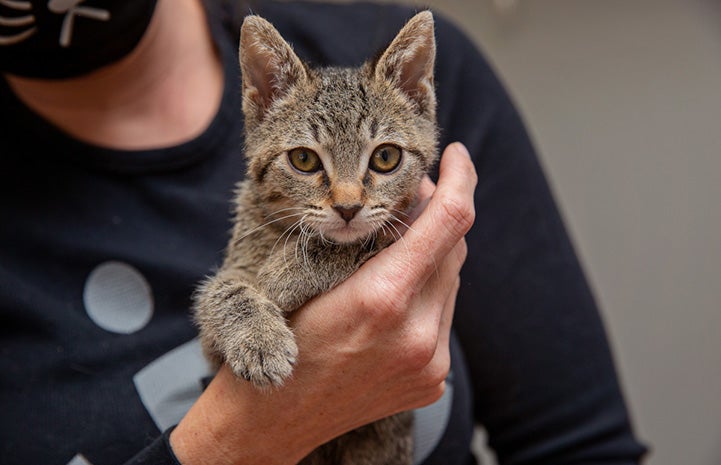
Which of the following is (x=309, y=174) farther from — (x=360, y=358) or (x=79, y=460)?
(x=79, y=460)

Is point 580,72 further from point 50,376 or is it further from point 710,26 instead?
point 50,376

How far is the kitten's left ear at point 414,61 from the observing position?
3.55 ft

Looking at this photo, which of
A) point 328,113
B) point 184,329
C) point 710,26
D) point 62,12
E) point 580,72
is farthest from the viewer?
point 580,72

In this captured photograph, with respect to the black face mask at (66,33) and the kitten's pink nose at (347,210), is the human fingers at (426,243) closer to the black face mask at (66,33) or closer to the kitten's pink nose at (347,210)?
the kitten's pink nose at (347,210)

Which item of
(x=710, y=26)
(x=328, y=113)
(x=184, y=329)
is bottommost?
(x=184, y=329)

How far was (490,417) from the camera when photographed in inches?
70.1

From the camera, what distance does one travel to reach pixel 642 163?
272 centimetres

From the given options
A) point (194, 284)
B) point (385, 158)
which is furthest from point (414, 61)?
point (194, 284)

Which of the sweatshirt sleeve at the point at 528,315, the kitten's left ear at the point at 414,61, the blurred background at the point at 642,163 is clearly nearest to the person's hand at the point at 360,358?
the kitten's left ear at the point at 414,61

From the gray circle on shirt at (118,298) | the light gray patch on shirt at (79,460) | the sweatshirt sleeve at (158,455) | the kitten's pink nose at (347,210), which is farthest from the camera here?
the gray circle on shirt at (118,298)

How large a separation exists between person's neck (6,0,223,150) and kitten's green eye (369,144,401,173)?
0.58 metres

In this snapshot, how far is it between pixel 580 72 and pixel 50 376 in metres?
2.25

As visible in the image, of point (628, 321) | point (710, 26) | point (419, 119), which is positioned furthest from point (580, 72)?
point (419, 119)

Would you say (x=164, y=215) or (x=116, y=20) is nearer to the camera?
(x=116, y=20)
